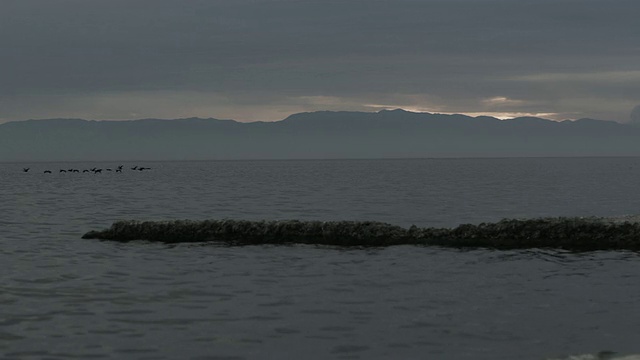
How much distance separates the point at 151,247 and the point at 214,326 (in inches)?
511

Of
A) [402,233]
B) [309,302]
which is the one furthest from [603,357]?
[402,233]

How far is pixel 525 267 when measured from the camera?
22.2 m

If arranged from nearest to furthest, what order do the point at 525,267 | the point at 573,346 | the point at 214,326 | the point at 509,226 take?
the point at 573,346
the point at 214,326
the point at 525,267
the point at 509,226

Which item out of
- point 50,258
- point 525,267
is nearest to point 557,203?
point 525,267

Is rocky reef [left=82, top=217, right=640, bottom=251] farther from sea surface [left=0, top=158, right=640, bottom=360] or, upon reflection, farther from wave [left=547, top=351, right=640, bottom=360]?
wave [left=547, top=351, right=640, bottom=360]

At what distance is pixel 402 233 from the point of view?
27594 millimetres

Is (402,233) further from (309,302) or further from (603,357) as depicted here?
(603,357)

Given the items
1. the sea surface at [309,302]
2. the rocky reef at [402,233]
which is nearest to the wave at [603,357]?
the sea surface at [309,302]

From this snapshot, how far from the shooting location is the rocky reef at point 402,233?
26141mm

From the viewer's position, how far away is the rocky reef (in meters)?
26.1

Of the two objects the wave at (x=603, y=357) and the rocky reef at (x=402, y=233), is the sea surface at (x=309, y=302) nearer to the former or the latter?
the wave at (x=603, y=357)

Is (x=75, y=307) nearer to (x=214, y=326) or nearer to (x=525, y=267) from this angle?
(x=214, y=326)

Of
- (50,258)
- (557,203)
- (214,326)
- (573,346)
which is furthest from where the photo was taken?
(557,203)

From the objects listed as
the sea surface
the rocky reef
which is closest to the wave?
the sea surface
